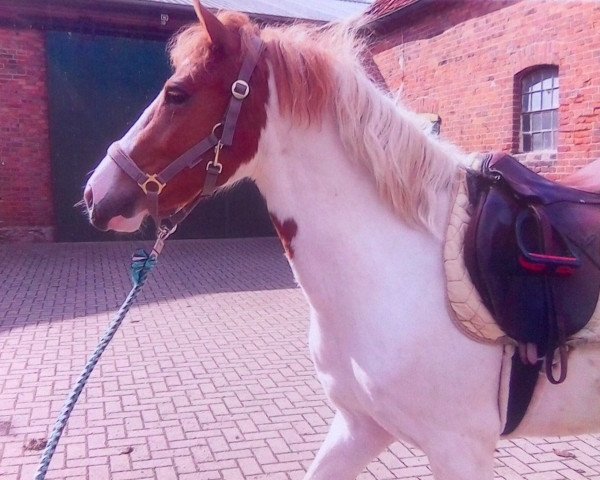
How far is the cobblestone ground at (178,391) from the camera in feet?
11.4

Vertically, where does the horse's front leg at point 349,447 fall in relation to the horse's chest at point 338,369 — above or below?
below

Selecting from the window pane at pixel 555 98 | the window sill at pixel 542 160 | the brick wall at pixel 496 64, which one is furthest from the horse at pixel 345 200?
the window pane at pixel 555 98

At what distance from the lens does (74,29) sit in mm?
11836

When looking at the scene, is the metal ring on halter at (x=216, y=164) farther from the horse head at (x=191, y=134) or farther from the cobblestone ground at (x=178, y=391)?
the cobblestone ground at (x=178, y=391)

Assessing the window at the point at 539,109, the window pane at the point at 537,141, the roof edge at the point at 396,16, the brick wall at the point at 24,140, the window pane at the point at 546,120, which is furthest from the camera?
the brick wall at the point at 24,140

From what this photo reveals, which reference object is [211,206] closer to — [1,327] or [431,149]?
[1,327]

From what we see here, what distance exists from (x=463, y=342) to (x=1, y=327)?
5.78 m

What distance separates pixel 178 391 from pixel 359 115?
326cm

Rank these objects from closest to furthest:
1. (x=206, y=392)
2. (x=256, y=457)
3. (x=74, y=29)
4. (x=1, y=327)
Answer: (x=256, y=457) → (x=206, y=392) → (x=1, y=327) → (x=74, y=29)

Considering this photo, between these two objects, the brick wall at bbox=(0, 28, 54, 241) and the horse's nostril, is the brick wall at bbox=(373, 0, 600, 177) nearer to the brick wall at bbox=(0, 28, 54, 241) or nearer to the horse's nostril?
the horse's nostril

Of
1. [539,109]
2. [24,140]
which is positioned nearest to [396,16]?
[539,109]

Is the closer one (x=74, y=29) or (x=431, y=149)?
(x=431, y=149)

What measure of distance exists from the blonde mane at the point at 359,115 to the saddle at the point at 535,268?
0.60 feet

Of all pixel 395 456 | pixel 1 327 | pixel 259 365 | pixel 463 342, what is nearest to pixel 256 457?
pixel 395 456
